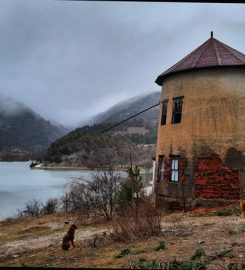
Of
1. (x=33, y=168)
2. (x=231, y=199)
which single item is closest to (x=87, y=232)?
(x=231, y=199)

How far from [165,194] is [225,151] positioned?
360 cm

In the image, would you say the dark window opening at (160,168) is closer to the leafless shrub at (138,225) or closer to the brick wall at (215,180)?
the brick wall at (215,180)

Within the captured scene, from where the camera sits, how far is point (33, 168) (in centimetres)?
14150

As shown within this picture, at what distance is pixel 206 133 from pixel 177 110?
202 cm

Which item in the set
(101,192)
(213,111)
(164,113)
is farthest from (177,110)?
(101,192)

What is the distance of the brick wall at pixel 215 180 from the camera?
18016mm

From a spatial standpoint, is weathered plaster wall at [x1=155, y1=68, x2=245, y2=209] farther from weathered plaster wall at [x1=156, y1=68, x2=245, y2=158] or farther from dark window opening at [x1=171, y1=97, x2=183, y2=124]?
dark window opening at [x1=171, y1=97, x2=183, y2=124]

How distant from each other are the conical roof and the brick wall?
165 inches

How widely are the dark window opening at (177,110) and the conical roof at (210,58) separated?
136 centimetres

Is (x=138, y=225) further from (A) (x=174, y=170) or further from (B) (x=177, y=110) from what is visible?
(B) (x=177, y=110)

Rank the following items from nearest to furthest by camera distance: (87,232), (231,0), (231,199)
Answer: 1. (231,0)
2. (87,232)
3. (231,199)

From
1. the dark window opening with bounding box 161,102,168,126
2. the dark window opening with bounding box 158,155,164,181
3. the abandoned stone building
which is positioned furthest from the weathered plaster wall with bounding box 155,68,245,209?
the dark window opening with bounding box 161,102,168,126

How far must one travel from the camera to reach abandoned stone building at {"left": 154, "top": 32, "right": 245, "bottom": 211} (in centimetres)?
1823

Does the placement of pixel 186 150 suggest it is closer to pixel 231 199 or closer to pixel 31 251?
pixel 231 199
